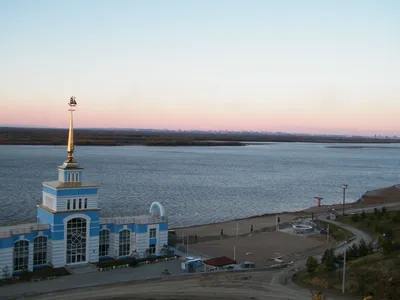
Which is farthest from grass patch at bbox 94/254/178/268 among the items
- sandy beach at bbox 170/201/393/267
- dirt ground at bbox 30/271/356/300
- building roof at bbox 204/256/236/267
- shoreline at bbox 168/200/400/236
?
shoreline at bbox 168/200/400/236

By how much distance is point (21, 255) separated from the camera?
28641mm

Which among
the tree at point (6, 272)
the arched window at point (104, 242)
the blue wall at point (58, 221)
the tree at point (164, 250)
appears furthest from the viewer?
the tree at point (164, 250)

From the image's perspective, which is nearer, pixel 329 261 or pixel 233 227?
pixel 329 261

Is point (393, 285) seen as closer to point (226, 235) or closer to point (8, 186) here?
point (226, 235)

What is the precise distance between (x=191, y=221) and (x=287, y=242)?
1283 cm

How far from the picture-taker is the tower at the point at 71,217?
29.7 m

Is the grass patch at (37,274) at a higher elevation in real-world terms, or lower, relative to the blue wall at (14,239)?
lower

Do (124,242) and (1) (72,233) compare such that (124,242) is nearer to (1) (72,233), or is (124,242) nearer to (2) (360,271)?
(1) (72,233)

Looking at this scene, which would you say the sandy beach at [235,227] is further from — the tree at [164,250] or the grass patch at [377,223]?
the tree at [164,250]

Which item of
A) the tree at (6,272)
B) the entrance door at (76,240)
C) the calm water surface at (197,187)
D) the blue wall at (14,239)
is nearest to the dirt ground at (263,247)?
the entrance door at (76,240)

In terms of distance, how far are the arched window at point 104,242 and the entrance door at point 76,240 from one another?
130 cm

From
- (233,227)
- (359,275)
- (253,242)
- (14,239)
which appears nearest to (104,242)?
(14,239)

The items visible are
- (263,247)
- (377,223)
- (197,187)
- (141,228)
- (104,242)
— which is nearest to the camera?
(104,242)

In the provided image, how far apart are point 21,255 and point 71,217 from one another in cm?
339
